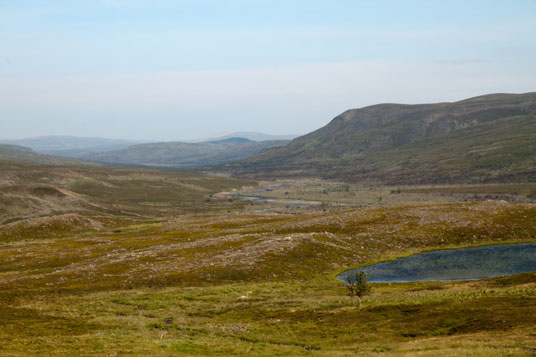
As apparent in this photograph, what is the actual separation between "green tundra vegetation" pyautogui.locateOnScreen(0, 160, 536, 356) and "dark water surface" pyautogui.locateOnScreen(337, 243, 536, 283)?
177 inches

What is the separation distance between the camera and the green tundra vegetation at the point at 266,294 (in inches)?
1355

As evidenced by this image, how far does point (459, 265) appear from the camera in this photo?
77.2 m

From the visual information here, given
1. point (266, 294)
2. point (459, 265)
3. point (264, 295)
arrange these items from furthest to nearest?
point (459, 265)
point (266, 294)
point (264, 295)

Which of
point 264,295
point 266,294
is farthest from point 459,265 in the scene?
point 264,295

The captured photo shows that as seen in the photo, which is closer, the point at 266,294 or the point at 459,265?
the point at 266,294

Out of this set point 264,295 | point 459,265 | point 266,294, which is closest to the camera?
point 264,295

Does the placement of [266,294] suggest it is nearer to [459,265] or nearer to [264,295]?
[264,295]

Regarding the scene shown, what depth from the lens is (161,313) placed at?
4934cm

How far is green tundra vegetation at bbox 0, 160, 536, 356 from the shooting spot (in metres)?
34.4

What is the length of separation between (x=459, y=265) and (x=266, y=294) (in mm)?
39027

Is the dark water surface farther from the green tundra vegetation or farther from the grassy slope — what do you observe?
the grassy slope

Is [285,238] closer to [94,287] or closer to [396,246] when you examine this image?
[396,246]

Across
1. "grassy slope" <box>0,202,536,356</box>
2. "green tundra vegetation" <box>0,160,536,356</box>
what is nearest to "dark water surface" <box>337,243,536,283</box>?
"green tundra vegetation" <box>0,160,536,356</box>

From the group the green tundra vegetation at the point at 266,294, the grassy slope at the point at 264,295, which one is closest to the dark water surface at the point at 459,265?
the green tundra vegetation at the point at 266,294
